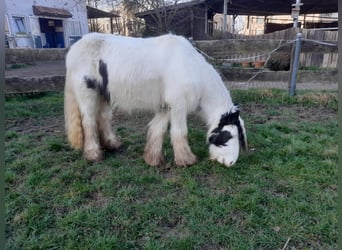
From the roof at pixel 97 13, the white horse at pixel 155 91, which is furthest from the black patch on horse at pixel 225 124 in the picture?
the roof at pixel 97 13

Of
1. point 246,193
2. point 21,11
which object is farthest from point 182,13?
point 246,193

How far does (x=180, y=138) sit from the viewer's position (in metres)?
3.12

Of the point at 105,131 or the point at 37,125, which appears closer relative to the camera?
the point at 105,131

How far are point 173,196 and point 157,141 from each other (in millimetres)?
808

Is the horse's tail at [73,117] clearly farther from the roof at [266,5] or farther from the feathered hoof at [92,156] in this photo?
the roof at [266,5]

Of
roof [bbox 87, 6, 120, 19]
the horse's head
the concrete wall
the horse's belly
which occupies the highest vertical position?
roof [bbox 87, 6, 120, 19]

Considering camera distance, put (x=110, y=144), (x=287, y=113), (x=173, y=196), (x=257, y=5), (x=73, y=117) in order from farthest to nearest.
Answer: (x=257, y=5) → (x=287, y=113) → (x=110, y=144) → (x=73, y=117) → (x=173, y=196)

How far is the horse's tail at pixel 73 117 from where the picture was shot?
11.0 feet

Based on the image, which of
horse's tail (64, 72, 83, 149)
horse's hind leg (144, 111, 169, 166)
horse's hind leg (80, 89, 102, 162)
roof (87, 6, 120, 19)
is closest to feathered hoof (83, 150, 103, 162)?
horse's hind leg (80, 89, 102, 162)

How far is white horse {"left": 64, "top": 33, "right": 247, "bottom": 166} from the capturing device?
2990 mm

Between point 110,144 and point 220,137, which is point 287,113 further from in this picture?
point 110,144

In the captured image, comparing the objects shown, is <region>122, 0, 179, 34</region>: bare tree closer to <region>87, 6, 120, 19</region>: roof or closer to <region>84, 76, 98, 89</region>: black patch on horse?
<region>87, 6, 120, 19</region>: roof

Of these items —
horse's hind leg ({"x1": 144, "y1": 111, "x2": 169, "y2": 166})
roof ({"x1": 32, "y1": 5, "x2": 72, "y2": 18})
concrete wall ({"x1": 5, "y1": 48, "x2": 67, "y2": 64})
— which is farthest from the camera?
roof ({"x1": 32, "y1": 5, "x2": 72, "y2": 18})

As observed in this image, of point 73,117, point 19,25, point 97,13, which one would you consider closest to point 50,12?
point 19,25
